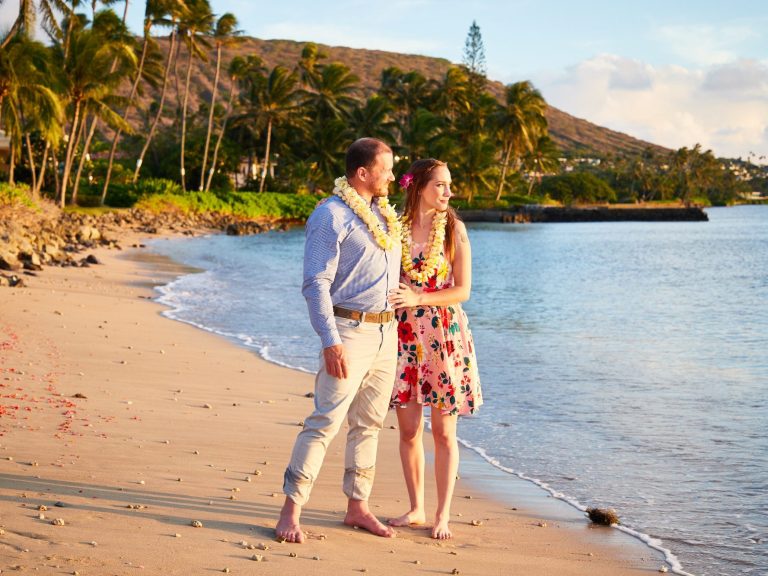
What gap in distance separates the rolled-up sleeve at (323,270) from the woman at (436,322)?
48 cm

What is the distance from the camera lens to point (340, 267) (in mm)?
4426

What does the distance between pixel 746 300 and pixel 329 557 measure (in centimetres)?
2220

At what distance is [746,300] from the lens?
961 inches

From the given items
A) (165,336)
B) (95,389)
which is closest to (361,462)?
(95,389)

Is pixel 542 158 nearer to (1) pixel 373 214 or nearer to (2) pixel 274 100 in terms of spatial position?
(2) pixel 274 100

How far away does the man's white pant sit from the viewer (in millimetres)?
4383

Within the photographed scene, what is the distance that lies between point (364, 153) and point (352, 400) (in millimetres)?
1129

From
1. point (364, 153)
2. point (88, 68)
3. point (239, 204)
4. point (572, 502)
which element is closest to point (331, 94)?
point (239, 204)

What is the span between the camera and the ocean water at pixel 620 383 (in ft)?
20.0

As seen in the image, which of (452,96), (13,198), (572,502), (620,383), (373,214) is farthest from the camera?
(452,96)

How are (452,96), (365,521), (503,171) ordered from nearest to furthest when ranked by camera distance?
1. (365,521)
2. (452,96)
3. (503,171)

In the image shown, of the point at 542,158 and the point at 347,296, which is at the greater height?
the point at 542,158

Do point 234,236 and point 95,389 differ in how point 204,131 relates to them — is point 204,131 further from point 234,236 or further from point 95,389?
point 95,389

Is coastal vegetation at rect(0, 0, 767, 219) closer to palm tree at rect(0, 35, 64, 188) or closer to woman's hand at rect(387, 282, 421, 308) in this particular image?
palm tree at rect(0, 35, 64, 188)
